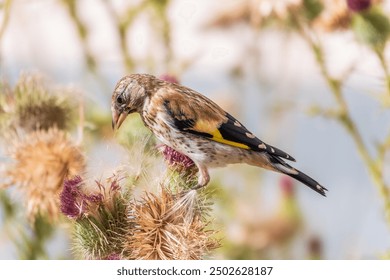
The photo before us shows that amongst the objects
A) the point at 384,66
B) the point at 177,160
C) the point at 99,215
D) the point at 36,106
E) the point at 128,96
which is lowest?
the point at 99,215

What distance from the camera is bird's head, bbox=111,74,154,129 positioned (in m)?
3.18

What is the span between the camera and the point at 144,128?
347 cm

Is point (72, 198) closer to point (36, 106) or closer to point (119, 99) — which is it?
point (119, 99)

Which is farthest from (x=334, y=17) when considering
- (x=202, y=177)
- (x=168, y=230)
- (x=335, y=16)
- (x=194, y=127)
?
(x=168, y=230)

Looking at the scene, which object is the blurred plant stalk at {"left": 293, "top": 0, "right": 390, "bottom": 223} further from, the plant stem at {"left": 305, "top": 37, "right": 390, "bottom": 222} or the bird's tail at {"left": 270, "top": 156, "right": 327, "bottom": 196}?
the bird's tail at {"left": 270, "top": 156, "right": 327, "bottom": 196}

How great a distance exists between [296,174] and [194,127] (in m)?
0.42

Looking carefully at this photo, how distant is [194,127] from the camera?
325 cm

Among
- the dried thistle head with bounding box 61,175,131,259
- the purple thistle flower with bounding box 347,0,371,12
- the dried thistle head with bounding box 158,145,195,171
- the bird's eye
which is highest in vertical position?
the purple thistle flower with bounding box 347,0,371,12

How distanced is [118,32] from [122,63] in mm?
185

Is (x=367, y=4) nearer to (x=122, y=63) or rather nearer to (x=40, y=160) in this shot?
(x=122, y=63)

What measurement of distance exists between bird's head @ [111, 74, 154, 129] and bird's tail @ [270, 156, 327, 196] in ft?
1.78

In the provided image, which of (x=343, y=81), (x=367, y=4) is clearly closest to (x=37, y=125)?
(x=343, y=81)

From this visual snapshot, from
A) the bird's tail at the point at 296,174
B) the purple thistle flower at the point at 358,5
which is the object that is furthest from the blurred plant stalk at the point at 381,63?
the bird's tail at the point at 296,174

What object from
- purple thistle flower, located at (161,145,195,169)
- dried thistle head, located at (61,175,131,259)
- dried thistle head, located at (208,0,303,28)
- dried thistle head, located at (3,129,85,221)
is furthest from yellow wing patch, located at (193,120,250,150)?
dried thistle head, located at (208,0,303,28)
